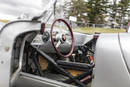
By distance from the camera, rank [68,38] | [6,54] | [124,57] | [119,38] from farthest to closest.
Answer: [68,38]
[6,54]
[119,38]
[124,57]

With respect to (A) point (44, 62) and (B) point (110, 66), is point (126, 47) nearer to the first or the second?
(B) point (110, 66)

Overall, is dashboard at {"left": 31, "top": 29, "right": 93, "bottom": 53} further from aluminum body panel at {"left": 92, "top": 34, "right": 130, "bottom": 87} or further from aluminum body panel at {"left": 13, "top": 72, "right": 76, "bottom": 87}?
aluminum body panel at {"left": 92, "top": 34, "right": 130, "bottom": 87}

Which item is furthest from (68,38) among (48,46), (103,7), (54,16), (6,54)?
(103,7)

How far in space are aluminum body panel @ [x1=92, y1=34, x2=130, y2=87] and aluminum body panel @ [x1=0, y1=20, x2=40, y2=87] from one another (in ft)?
2.41

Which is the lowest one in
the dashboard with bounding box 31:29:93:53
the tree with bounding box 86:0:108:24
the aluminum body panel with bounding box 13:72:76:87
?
the aluminum body panel with bounding box 13:72:76:87

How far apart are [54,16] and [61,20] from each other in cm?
17

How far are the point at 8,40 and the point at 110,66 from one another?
3.52 feet

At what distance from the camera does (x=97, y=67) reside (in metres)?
1.29

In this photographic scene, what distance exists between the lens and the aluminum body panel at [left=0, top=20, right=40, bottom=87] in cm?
159

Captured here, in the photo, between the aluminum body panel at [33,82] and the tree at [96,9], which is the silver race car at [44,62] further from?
the tree at [96,9]

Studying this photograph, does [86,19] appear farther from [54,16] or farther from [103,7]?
[54,16]

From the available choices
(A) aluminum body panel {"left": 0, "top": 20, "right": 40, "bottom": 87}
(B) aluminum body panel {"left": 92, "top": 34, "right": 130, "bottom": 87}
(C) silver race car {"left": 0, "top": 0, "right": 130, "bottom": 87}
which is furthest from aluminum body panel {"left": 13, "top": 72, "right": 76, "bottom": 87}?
(B) aluminum body panel {"left": 92, "top": 34, "right": 130, "bottom": 87}

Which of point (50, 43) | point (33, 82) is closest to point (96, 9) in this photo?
point (50, 43)

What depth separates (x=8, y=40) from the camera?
1.61 m
